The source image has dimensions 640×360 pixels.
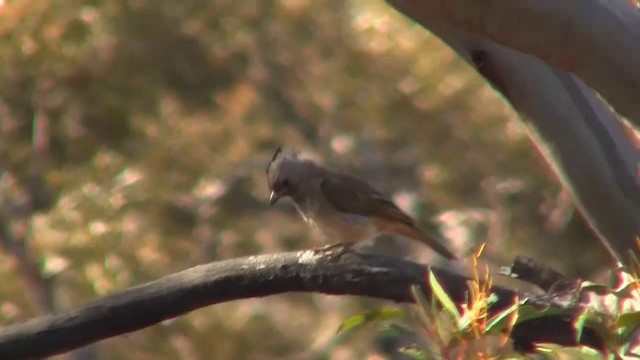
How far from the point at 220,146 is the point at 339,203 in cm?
401

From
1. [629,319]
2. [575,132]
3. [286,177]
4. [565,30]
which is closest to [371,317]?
[629,319]

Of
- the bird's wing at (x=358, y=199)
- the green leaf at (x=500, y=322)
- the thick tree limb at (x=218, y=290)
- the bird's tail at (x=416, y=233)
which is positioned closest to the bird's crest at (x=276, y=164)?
the bird's wing at (x=358, y=199)

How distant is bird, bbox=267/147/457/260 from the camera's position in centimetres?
512

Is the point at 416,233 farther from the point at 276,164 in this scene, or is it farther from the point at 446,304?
the point at 446,304

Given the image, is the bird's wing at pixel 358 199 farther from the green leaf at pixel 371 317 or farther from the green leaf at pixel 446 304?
the green leaf at pixel 446 304

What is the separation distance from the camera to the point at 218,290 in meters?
2.98

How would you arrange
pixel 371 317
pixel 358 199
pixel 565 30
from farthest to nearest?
1. pixel 358 199
2. pixel 371 317
3. pixel 565 30

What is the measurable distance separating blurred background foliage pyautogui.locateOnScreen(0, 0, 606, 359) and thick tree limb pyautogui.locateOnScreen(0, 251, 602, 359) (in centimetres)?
459

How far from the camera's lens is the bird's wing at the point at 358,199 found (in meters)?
5.12

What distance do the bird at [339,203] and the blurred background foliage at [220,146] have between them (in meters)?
2.49

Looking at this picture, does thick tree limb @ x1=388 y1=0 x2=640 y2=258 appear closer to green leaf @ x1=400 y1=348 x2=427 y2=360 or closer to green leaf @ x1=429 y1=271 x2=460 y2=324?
green leaf @ x1=429 y1=271 x2=460 y2=324

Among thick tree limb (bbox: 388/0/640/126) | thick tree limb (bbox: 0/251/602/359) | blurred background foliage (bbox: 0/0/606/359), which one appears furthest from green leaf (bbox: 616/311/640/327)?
blurred background foliage (bbox: 0/0/606/359)

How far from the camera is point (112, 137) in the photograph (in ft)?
27.0

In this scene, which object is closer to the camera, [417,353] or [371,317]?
[417,353]
